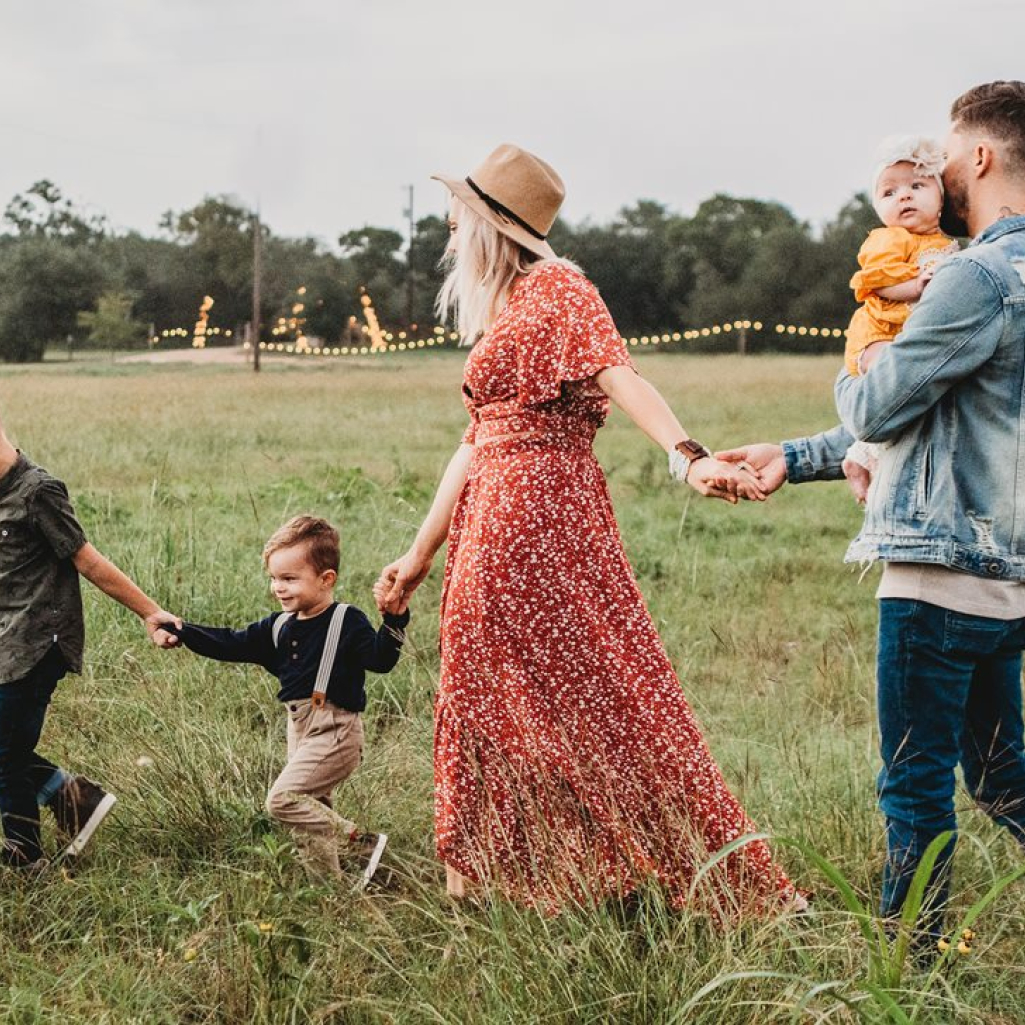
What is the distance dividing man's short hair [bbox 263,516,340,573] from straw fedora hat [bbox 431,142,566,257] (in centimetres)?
94

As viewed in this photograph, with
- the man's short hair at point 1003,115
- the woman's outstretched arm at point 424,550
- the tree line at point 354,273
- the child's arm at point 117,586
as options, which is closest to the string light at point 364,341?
the tree line at point 354,273

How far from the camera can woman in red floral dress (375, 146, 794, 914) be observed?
11.2 feet

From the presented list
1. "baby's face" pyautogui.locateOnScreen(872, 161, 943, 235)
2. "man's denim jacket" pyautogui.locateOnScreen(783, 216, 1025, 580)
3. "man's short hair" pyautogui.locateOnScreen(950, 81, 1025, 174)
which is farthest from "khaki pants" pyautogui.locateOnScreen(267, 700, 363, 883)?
"man's short hair" pyautogui.locateOnScreen(950, 81, 1025, 174)

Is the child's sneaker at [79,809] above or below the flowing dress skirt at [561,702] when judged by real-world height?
below

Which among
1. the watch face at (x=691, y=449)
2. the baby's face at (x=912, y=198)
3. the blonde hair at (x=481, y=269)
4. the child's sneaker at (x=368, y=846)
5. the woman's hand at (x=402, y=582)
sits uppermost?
the baby's face at (x=912, y=198)

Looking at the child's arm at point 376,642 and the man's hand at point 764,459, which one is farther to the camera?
the child's arm at point 376,642

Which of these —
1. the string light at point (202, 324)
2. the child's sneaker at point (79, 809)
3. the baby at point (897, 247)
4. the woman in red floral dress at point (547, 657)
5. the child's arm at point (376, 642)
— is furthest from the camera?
the string light at point (202, 324)

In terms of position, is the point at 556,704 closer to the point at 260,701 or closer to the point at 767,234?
the point at 260,701

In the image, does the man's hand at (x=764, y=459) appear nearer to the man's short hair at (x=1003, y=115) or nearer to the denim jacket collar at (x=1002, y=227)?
the denim jacket collar at (x=1002, y=227)

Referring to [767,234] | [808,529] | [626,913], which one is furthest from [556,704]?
[767,234]

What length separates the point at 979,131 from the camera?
9.17ft

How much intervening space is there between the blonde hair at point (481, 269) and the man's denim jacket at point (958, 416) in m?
1.04

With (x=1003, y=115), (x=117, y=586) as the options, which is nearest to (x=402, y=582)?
(x=117, y=586)

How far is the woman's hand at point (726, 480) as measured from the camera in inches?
121
